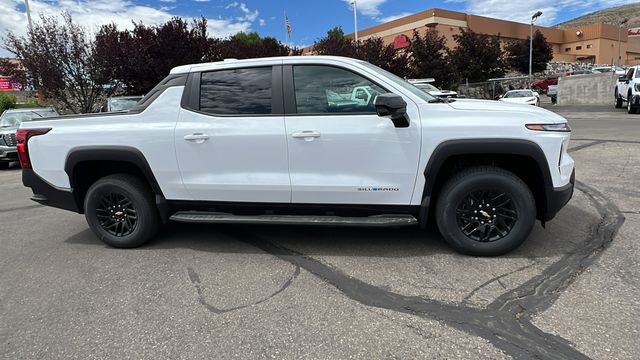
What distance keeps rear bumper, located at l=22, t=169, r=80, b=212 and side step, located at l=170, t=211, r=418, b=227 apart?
119 centimetres

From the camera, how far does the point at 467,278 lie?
3.79 metres

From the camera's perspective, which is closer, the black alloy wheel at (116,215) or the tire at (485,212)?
the tire at (485,212)

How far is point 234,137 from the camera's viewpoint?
4332 mm

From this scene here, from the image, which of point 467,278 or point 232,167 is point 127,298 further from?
point 467,278

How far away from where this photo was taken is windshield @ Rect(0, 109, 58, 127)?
1390cm

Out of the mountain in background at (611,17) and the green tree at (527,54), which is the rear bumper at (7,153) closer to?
the green tree at (527,54)

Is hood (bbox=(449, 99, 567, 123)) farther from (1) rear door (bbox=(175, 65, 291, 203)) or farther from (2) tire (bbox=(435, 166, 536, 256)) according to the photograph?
(1) rear door (bbox=(175, 65, 291, 203))

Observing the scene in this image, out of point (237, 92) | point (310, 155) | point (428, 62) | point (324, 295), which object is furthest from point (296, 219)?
point (428, 62)

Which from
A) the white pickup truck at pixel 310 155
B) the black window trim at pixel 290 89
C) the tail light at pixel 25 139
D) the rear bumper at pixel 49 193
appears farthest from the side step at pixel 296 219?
the tail light at pixel 25 139

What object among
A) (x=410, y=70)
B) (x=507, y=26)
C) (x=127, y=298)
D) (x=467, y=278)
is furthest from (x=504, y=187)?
(x=507, y=26)

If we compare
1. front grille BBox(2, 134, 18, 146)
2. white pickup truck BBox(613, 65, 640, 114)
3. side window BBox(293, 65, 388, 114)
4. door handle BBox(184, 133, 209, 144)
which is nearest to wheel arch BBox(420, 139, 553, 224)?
side window BBox(293, 65, 388, 114)

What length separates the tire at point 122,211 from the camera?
4781 mm

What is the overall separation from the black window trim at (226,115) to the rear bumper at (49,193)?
5.44 feet

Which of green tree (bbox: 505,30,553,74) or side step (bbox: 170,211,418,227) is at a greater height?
green tree (bbox: 505,30,553,74)
